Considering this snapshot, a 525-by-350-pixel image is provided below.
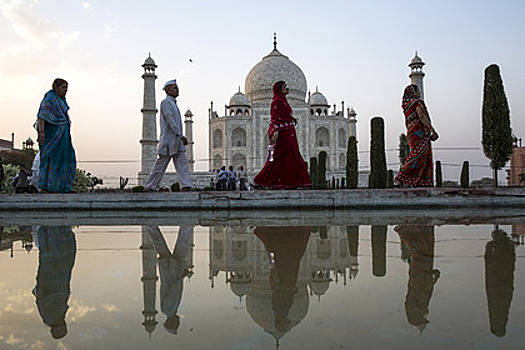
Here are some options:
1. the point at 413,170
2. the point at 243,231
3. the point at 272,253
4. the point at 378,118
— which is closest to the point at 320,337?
the point at 272,253

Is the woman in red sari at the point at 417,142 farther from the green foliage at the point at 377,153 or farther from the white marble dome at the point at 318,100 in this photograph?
the white marble dome at the point at 318,100

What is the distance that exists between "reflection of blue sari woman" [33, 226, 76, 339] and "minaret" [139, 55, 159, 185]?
21.0 metres

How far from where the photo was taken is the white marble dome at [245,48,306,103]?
30.5 meters

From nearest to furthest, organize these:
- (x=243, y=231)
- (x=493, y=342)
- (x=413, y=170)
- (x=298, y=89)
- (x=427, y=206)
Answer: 1. (x=493, y=342)
2. (x=243, y=231)
3. (x=427, y=206)
4. (x=413, y=170)
5. (x=298, y=89)

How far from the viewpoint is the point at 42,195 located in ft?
17.0

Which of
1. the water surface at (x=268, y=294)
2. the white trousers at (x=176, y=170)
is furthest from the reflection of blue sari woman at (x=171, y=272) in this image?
the white trousers at (x=176, y=170)

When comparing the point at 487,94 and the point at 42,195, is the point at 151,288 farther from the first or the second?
the point at 487,94

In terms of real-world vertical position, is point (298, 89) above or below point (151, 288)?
above

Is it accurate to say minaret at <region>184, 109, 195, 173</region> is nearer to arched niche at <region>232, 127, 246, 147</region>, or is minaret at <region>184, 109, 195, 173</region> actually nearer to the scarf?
arched niche at <region>232, 127, 246, 147</region>

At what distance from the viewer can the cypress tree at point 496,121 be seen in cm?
819

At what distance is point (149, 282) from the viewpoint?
54.5 inches

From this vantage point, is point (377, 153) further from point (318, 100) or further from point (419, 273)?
point (318, 100)

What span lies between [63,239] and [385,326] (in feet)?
7.26

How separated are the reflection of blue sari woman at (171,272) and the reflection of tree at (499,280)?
732mm
